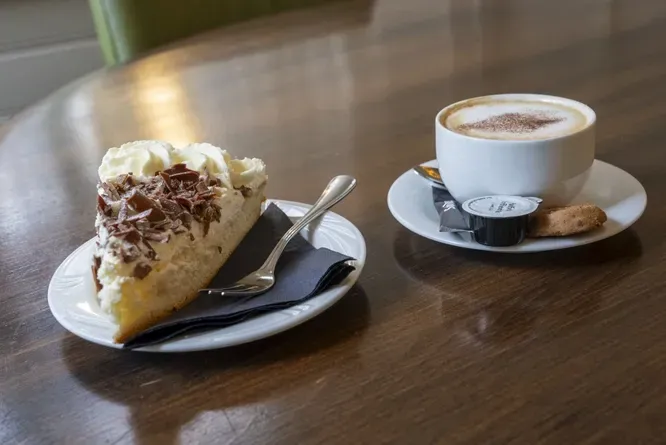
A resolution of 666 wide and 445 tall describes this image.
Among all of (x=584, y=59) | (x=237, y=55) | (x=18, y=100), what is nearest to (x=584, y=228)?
(x=584, y=59)

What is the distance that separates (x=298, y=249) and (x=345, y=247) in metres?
0.05

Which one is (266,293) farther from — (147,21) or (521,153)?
(147,21)

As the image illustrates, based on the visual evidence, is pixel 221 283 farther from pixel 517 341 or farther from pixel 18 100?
pixel 18 100

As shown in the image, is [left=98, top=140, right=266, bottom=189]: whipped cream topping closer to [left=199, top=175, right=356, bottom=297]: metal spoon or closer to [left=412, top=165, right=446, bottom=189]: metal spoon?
[left=199, top=175, right=356, bottom=297]: metal spoon

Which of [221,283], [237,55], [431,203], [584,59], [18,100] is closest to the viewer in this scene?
[221,283]

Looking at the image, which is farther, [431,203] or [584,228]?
[431,203]

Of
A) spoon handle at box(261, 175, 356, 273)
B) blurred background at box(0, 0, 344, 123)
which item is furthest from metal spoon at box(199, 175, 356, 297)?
blurred background at box(0, 0, 344, 123)

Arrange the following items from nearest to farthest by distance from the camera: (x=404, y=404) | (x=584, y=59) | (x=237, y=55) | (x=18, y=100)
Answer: (x=404, y=404) → (x=584, y=59) → (x=237, y=55) → (x=18, y=100)

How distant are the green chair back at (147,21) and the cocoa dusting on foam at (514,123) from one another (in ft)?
3.12

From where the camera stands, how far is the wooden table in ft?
1.67

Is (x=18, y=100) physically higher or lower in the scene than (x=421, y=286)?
lower

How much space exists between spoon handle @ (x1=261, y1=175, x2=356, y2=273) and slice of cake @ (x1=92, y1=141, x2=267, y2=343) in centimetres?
5

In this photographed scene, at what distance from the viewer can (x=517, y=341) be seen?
577mm

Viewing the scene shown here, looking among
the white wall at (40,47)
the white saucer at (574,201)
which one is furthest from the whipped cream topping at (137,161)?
the white wall at (40,47)
